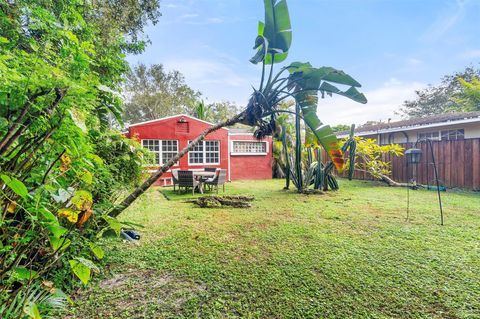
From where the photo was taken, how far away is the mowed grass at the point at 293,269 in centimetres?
211

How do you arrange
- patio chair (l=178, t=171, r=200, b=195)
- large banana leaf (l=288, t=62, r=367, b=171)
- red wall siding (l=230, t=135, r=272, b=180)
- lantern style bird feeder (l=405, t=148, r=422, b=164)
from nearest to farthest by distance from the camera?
large banana leaf (l=288, t=62, r=367, b=171)
lantern style bird feeder (l=405, t=148, r=422, b=164)
patio chair (l=178, t=171, r=200, b=195)
red wall siding (l=230, t=135, r=272, b=180)

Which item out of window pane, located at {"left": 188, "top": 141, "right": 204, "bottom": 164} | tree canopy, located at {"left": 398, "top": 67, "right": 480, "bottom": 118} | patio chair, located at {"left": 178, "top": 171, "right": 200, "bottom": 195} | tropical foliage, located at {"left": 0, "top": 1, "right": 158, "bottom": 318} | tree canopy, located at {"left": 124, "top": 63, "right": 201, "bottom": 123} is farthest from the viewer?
tree canopy, located at {"left": 124, "top": 63, "right": 201, "bottom": 123}

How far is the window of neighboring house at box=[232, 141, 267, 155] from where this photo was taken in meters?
14.0

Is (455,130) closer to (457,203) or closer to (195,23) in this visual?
(457,203)

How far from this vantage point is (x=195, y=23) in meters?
9.38

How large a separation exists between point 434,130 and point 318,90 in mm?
12052

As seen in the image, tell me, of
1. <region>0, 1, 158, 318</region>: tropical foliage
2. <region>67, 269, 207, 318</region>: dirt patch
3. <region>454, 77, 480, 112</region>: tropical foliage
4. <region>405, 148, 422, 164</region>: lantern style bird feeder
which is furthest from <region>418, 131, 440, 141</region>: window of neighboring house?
<region>0, 1, 158, 318</region>: tropical foliage

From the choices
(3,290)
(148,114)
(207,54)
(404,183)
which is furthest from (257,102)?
(148,114)

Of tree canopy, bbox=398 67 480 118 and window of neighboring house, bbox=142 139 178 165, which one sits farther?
tree canopy, bbox=398 67 480 118

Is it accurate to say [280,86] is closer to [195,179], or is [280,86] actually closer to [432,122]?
[195,179]

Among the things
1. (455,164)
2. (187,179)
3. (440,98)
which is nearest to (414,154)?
(455,164)

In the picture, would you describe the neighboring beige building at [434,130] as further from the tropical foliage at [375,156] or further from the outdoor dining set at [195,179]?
the outdoor dining set at [195,179]

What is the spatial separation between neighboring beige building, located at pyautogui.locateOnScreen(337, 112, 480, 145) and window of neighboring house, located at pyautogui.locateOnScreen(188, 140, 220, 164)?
9554 mm

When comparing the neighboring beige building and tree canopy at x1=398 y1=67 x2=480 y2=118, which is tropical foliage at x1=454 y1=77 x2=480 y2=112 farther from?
the neighboring beige building
